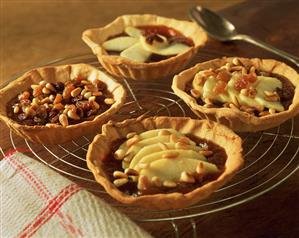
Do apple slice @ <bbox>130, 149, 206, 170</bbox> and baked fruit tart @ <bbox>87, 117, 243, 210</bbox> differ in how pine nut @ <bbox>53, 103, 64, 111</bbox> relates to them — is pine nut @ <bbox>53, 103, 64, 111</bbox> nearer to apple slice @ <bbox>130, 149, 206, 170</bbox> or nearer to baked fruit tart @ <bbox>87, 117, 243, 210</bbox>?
baked fruit tart @ <bbox>87, 117, 243, 210</bbox>

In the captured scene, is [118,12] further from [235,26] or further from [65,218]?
[65,218]

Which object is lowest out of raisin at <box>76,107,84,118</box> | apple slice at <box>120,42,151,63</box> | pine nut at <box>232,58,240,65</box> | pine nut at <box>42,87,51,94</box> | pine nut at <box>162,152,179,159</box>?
raisin at <box>76,107,84,118</box>

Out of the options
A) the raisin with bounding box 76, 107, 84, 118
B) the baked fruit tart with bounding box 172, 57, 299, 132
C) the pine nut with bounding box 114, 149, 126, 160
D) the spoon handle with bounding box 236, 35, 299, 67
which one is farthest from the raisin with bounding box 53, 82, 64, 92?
the spoon handle with bounding box 236, 35, 299, 67

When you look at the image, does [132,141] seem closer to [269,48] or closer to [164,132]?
[164,132]

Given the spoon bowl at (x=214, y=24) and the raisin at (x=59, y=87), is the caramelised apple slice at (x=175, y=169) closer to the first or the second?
the raisin at (x=59, y=87)

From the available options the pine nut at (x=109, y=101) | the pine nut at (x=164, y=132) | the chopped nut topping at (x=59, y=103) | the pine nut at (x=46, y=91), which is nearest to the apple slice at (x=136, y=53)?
the chopped nut topping at (x=59, y=103)

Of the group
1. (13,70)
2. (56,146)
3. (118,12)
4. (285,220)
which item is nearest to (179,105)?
(56,146)
